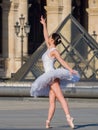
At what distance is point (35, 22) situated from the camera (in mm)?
58000

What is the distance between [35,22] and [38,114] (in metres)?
38.6

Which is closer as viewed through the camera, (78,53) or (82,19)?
(78,53)

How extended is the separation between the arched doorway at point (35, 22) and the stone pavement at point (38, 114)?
32.7 meters

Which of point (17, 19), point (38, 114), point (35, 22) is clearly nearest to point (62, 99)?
point (38, 114)

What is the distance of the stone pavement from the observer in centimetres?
1659

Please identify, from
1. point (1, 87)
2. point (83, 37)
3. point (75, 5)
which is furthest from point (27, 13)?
point (1, 87)

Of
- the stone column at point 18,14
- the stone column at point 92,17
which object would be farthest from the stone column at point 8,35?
the stone column at point 92,17

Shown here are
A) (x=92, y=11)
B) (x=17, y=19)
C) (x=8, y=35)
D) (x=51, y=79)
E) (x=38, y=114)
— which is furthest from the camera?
(x=92, y=11)

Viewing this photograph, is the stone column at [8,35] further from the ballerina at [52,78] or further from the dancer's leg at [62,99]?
the dancer's leg at [62,99]

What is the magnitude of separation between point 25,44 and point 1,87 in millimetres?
30052

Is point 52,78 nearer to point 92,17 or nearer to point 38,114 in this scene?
point 38,114

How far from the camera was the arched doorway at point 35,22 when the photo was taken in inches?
2256

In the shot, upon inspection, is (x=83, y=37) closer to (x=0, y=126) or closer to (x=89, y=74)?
(x=89, y=74)

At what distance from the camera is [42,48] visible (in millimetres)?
27219
